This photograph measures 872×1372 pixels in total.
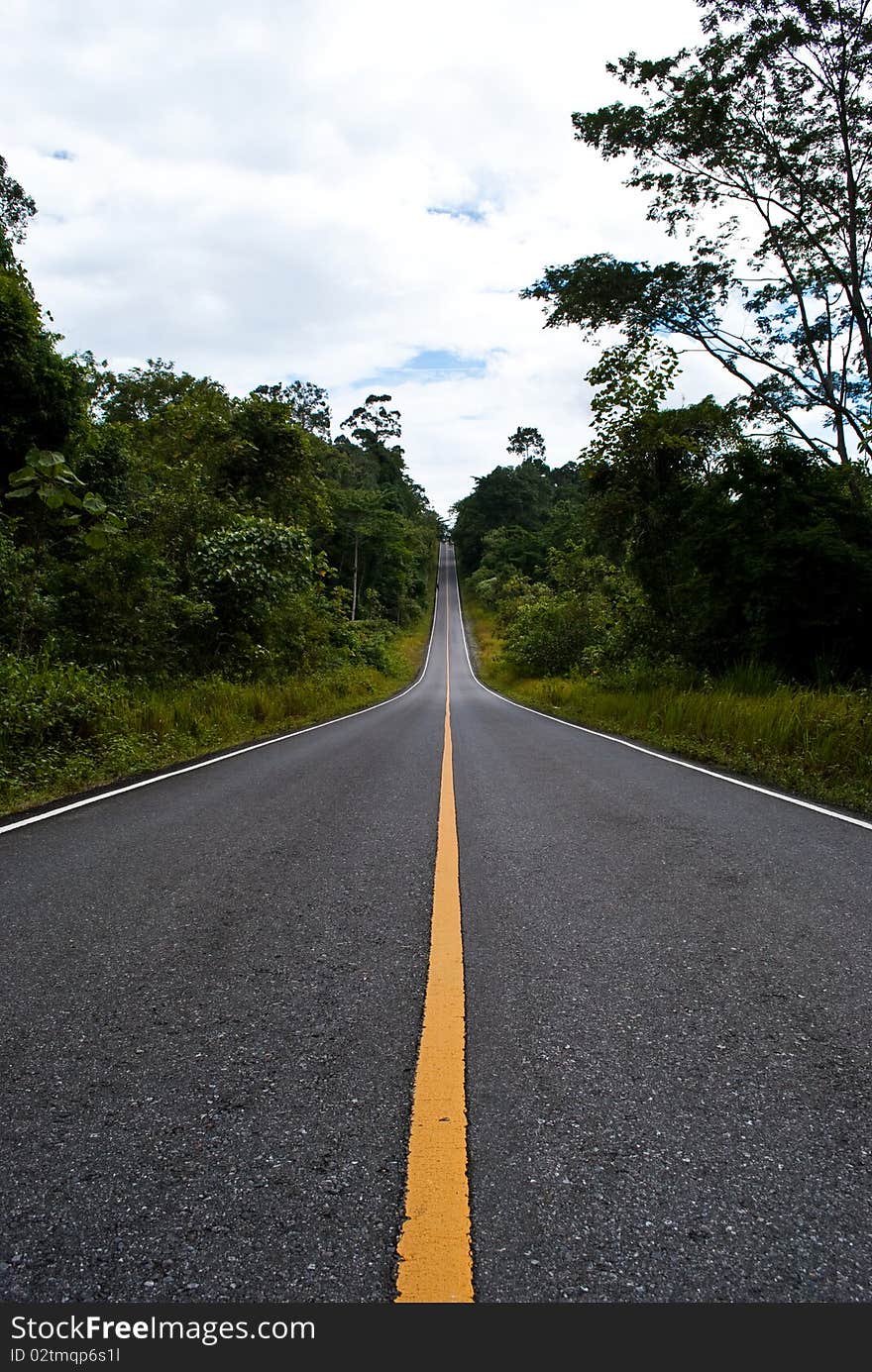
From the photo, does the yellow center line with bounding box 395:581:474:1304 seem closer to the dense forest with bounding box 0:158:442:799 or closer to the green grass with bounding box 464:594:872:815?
the dense forest with bounding box 0:158:442:799

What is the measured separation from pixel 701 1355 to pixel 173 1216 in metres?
1.08

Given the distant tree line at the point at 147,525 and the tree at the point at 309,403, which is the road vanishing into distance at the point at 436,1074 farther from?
the tree at the point at 309,403

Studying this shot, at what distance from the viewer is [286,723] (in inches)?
616

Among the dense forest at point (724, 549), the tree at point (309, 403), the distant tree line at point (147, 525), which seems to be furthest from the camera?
the tree at point (309, 403)

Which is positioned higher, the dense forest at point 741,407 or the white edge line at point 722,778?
the dense forest at point 741,407

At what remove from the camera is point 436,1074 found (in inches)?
80.1

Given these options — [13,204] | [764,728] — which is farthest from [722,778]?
[13,204]

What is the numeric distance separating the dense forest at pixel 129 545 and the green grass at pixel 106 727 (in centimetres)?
4

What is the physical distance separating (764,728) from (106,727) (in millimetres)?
8955

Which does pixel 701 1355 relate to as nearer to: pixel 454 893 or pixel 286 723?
pixel 454 893

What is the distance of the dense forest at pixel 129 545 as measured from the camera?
27.4ft

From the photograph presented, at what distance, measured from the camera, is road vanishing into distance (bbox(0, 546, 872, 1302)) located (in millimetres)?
1413

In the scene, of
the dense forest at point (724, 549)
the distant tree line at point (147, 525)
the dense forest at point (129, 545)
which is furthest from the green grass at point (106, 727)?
the dense forest at point (724, 549)

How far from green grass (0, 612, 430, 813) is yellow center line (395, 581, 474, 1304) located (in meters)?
5.09
